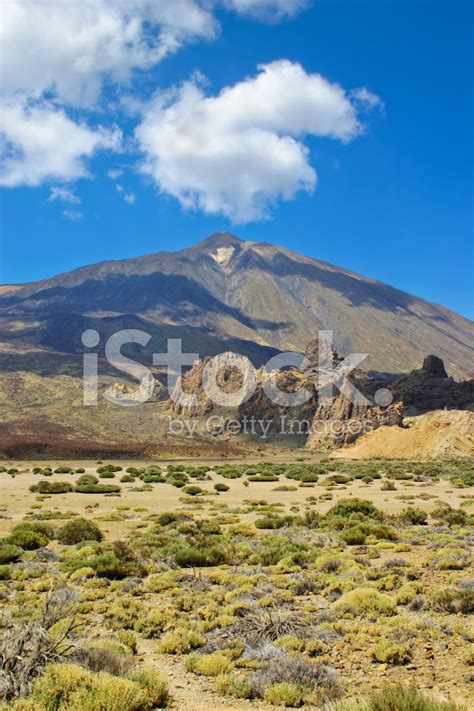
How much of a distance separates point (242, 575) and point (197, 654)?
463 centimetres

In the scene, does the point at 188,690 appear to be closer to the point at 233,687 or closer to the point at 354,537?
the point at 233,687

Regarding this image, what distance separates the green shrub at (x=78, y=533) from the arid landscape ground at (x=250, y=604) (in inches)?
2.1

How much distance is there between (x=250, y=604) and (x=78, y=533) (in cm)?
967

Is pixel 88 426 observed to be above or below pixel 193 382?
below

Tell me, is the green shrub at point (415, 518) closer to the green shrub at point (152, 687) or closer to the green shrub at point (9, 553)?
the green shrub at point (9, 553)

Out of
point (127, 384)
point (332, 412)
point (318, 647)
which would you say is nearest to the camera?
point (318, 647)

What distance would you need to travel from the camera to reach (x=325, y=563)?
13.5 meters

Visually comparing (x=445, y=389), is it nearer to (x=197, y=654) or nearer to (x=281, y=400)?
(x=281, y=400)

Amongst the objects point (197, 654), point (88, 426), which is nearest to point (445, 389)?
point (88, 426)

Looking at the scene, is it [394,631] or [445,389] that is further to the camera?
[445,389]

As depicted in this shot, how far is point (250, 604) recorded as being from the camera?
10570mm

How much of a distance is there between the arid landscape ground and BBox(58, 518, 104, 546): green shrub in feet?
0.18

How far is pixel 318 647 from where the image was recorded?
326 inches

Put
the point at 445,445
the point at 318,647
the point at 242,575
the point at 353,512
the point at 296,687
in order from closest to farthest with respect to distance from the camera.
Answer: the point at 296,687 < the point at 318,647 < the point at 242,575 < the point at 353,512 < the point at 445,445
